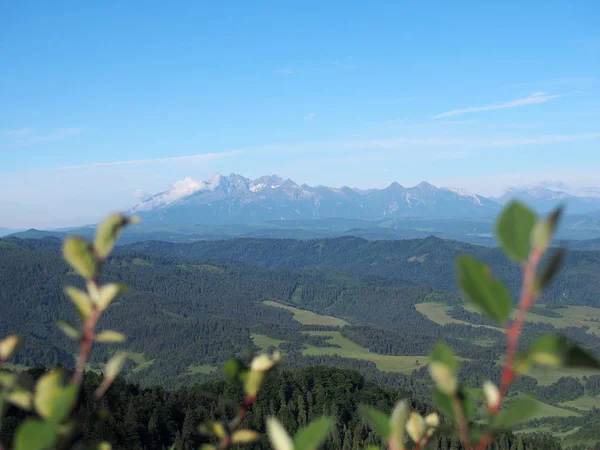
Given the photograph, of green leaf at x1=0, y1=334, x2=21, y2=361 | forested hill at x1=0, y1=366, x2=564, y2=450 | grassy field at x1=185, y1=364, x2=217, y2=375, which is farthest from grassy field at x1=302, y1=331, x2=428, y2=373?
green leaf at x1=0, y1=334, x2=21, y2=361

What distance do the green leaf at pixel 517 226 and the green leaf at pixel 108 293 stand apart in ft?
3.12

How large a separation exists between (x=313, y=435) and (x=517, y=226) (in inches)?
25.7

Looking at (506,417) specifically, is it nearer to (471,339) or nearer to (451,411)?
(451,411)

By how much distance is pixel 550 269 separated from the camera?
41.6 inches

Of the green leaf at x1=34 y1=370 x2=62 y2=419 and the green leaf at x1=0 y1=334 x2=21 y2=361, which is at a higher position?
the green leaf at x1=0 y1=334 x2=21 y2=361

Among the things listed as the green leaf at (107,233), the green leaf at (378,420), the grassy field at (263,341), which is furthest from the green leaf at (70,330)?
the grassy field at (263,341)

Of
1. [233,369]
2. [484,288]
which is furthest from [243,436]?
[484,288]

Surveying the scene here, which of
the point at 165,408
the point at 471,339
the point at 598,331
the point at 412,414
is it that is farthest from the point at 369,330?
the point at 412,414

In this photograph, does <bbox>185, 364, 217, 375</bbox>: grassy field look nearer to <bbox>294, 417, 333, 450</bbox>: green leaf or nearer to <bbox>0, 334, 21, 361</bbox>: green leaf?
<bbox>0, 334, 21, 361</bbox>: green leaf

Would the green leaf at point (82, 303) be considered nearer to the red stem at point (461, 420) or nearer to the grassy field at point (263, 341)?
the red stem at point (461, 420)

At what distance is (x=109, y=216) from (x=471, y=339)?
620 ft

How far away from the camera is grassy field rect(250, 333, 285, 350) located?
15195cm

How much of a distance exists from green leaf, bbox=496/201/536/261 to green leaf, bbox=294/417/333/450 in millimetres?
569

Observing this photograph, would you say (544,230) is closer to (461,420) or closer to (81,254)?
(461,420)
